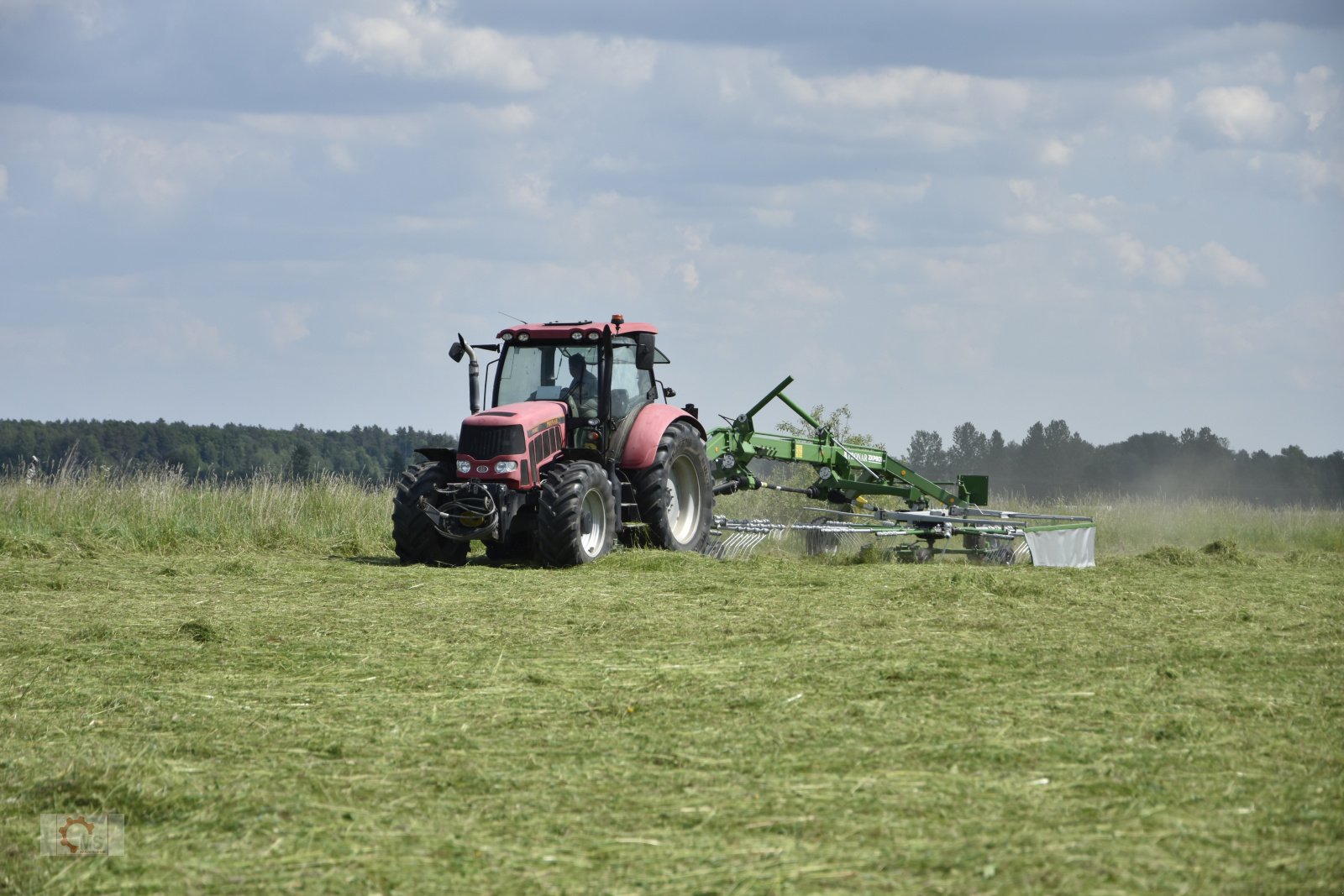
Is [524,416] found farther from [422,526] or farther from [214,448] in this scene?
[214,448]

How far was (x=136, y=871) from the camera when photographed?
3.62 m

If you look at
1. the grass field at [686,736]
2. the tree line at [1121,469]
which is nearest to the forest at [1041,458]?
the tree line at [1121,469]

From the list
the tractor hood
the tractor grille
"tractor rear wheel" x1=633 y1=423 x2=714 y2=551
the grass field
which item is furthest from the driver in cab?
the grass field

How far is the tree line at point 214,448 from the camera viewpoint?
Result: 51.2ft

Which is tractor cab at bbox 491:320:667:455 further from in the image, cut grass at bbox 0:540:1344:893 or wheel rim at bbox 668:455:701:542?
cut grass at bbox 0:540:1344:893

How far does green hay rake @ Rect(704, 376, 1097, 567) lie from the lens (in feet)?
40.6

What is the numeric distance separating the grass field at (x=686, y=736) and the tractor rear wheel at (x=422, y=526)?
158 cm

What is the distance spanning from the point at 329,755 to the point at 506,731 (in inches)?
25.3

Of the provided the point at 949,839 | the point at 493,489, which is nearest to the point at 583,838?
the point at 949,839

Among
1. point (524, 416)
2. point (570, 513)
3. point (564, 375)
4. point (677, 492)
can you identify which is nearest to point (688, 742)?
point (570, 513)

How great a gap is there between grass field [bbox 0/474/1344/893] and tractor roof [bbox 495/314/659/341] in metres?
2.89

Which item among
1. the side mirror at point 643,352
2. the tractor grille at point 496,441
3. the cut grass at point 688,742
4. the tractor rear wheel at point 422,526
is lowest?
the cut grass at point 688,742

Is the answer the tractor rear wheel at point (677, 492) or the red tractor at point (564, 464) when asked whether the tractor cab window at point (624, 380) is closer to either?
the red tractor at point (564, 464)

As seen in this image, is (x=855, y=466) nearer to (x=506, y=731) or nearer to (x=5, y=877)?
(x=506, y=731)
